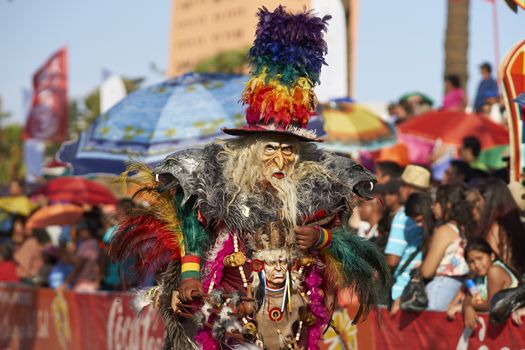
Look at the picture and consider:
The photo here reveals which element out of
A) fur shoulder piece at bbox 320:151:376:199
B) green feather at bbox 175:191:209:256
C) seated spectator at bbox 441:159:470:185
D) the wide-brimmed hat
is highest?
the wide-brimmed hat

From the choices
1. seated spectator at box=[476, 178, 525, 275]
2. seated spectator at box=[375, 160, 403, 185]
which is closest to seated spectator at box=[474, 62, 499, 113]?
seated spectator at box=[375, 160, 403, 185]

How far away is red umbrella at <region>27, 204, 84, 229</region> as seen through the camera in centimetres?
1548

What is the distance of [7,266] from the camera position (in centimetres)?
1544

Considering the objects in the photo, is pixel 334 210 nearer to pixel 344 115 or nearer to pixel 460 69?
pixel 344 115

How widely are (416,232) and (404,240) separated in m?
0.12

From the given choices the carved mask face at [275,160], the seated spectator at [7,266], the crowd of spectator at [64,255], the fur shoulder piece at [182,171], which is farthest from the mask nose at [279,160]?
the seated spectator at [7,266]

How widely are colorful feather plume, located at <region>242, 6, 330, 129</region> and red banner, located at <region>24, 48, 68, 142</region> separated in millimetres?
15185

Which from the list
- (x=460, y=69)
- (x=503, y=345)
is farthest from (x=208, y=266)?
(x=460, y=69)

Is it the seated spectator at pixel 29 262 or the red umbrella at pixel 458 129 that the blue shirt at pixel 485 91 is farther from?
the seated spectator at pixel 29 262

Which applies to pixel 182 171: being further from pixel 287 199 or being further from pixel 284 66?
pixel 284 66

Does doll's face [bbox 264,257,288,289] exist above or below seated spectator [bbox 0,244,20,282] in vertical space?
above

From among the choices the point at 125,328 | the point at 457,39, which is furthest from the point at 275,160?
the point at 457,39

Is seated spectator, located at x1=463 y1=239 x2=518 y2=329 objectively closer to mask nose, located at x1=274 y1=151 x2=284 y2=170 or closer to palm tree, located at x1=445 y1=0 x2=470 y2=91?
mask nose, located at x1=274 y1=151 x2=284 y2=170

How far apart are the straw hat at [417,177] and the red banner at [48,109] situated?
12440 millimetres
